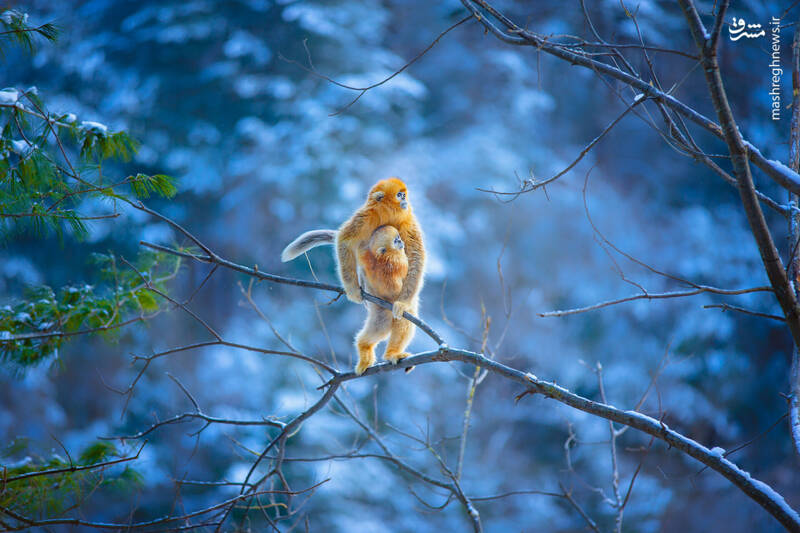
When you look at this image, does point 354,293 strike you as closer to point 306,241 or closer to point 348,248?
point 348,248

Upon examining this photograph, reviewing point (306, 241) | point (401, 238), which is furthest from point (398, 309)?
point (306, 241)

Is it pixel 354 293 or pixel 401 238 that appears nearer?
pixel 354 293

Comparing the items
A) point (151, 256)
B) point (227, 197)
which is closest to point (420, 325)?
point (151, 256)

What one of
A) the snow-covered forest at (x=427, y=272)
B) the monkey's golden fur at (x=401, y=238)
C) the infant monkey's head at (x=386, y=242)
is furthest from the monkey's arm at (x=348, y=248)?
the snow-covered forest at (x=427, y=272)

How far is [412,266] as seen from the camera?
9.40ft

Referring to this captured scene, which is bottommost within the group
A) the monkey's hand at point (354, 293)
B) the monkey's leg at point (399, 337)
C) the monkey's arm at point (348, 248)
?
the monkey's leg at point (399, 337)

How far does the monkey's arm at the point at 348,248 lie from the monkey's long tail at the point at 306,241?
0.34ft

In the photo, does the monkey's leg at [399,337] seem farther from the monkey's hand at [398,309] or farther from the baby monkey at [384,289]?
the monkey's hand at [398,309]

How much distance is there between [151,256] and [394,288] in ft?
6.66

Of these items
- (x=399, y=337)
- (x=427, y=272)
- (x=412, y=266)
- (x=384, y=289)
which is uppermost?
(x=427, y=272)

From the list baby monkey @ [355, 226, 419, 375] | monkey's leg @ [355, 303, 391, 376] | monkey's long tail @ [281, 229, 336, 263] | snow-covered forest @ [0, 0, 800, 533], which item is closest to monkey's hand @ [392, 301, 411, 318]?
baby monkey @ [355, 226, 419, 375]

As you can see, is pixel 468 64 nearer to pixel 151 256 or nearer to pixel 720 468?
pixel 151 256

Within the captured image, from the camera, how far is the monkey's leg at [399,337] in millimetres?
2914

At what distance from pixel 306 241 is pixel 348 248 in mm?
239
